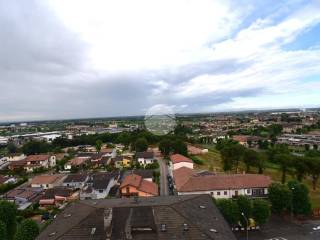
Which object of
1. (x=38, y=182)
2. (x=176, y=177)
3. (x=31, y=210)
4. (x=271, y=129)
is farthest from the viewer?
(x=271, y=129)

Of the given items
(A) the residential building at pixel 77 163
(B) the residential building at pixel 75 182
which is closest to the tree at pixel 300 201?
(B) the residential building at pixel 75 182

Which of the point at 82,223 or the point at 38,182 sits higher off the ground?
the point at 82,223

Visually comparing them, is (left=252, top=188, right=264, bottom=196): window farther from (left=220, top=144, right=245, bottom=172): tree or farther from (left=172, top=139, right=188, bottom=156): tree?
(left=172, top=139, right=188, bottom=156): tree

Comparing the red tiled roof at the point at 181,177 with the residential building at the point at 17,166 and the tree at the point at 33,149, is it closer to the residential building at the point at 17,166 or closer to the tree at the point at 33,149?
the residential building at the point at 17,166

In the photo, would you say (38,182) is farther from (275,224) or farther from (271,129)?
(271,129)

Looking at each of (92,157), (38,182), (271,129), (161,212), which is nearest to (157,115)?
(92,157)

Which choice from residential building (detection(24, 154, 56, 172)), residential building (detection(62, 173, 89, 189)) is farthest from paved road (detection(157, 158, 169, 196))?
residential building (detection(24, 154, 56, 172))

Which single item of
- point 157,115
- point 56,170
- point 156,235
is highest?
point 157,115
